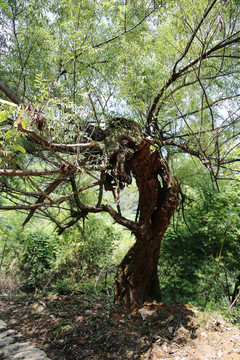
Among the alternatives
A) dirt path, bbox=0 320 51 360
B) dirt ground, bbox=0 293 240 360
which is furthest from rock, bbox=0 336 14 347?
dirt ground, bbox=0 293 240 360

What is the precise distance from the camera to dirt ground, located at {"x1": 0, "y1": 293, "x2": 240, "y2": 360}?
2.57m

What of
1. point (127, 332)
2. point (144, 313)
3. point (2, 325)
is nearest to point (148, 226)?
point (144, 313)

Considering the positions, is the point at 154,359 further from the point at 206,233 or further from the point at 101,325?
the point at 206,233

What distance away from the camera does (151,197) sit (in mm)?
3459

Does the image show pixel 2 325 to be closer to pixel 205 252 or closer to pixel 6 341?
pixel 6 341

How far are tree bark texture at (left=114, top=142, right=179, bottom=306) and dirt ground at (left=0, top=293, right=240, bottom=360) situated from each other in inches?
9.0

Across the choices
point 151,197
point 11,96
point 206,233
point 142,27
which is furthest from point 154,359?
point 142,27

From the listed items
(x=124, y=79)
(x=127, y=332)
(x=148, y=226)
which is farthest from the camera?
(x=148, y=226)

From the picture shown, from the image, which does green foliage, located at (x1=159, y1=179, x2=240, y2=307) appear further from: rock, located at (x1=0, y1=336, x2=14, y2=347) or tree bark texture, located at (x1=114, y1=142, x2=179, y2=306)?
rock, located at (x1=0, y1=336, x2=14, y2=347)

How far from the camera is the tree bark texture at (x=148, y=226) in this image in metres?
3.41

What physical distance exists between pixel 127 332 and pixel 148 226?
1.22 meters

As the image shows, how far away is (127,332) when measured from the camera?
2916 mm

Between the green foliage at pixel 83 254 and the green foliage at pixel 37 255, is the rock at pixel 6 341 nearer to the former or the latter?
the green foliage at pixel 83 254

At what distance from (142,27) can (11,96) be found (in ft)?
6.62
